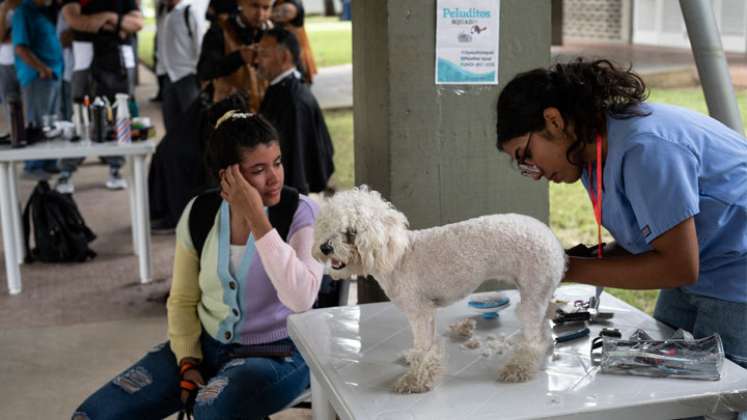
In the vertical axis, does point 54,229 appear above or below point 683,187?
below

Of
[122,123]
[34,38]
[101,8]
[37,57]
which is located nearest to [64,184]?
[37,57]

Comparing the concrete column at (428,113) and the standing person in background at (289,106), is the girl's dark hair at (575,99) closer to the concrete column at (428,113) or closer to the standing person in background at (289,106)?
the concrete column at (428,113)

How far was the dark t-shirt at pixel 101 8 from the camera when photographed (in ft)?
23.2

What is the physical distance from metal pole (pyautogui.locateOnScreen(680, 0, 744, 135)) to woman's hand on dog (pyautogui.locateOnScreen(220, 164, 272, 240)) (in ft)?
4.95

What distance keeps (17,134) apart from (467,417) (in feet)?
13.6

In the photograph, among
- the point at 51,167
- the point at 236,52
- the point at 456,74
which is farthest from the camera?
the point at 51,167

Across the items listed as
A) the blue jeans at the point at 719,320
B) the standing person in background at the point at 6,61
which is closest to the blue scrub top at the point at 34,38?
the standing person in background at the point at 6,61

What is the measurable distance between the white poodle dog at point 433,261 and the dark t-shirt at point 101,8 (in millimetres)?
5744

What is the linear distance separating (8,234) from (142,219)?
0.75 meters

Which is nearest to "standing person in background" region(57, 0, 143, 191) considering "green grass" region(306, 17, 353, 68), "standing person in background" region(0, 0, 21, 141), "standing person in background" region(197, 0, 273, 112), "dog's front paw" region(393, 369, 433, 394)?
"standing person in background" region(0, 0, 21, 141)

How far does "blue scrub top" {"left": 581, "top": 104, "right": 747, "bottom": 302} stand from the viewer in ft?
5.99

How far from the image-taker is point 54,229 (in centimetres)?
579

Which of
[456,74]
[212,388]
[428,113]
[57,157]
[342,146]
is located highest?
[456,74]

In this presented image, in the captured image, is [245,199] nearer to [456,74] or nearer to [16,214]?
[456,74]
